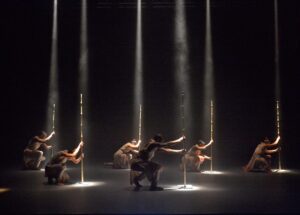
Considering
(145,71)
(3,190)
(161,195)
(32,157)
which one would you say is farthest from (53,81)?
(161,195)

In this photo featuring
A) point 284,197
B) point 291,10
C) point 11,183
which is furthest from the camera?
point 291,10

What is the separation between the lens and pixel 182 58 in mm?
14078

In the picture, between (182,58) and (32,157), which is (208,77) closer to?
(182,58)

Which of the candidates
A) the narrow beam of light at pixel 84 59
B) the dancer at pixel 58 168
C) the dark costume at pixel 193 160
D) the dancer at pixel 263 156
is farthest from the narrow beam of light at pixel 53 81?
the dancer at pixel 263 156

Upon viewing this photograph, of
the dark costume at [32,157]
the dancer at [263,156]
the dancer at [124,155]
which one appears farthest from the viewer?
the dancer at [124,155]

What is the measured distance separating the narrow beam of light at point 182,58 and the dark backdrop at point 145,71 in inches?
6.9

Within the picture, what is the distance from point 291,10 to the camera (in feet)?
44.9

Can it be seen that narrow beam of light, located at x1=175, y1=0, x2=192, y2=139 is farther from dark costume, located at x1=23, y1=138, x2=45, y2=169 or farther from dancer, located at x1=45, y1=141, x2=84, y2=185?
dancer, located at x1=45, y1=141, x2=84, y2=185

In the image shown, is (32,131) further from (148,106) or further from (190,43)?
(190,43)

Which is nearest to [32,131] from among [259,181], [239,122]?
[239,122]

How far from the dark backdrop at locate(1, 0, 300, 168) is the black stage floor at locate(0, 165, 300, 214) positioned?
4.42 m

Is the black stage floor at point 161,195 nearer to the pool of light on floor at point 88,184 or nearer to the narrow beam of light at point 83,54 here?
the pool of light on floor at point 88,184

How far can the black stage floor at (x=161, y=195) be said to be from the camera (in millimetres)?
5516

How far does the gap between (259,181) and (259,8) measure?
7342 millimetres
